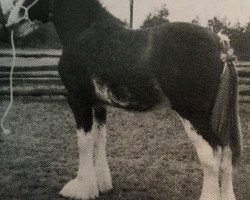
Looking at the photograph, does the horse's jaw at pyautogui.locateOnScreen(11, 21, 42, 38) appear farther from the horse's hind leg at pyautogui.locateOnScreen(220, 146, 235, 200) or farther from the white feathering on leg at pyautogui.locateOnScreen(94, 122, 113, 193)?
the horse's hind leg at pyautogui.locateOnScreen(220, 146, 235, 200)

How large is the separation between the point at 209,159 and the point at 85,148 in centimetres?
105

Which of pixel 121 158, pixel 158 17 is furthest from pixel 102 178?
pixel 158 17

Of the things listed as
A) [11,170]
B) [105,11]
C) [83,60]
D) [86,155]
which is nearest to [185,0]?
[105,11]

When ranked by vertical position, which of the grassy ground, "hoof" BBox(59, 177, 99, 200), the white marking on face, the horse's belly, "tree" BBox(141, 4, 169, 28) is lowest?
the grassy ground

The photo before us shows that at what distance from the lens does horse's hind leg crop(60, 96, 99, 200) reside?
371cm

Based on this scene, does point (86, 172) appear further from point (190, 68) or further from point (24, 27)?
point (24, 27)

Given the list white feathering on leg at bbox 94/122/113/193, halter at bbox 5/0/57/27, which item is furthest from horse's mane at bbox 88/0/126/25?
white feathering on leg at bbox 94/122/113/193

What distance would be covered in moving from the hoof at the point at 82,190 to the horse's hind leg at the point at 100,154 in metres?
0.11

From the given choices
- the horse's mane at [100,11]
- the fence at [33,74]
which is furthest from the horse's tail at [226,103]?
the fence at [33,74]

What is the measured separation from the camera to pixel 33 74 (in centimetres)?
901

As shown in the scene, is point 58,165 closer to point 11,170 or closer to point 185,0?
point 11,170

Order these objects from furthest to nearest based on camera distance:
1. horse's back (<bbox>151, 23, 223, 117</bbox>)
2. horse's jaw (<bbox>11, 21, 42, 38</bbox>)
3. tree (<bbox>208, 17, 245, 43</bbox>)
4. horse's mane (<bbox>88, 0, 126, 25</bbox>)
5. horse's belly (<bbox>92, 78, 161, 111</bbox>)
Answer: tree (<bbox>208, 17, 245, 43</bbox>)
horse's jaw (<bbox>11, 21, 42, 38</bbox>)
horse's mane (<bbox>88, 0, 126, 25</bbox>)
horse's belly (<bbox>92, 78, 161, 111</bbox>)
horse's back (<bbox>151, 23, 223, 117</bbox>)

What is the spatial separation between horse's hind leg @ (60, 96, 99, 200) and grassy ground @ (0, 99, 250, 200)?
177 mm

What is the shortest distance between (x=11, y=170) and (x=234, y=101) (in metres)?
2.31
